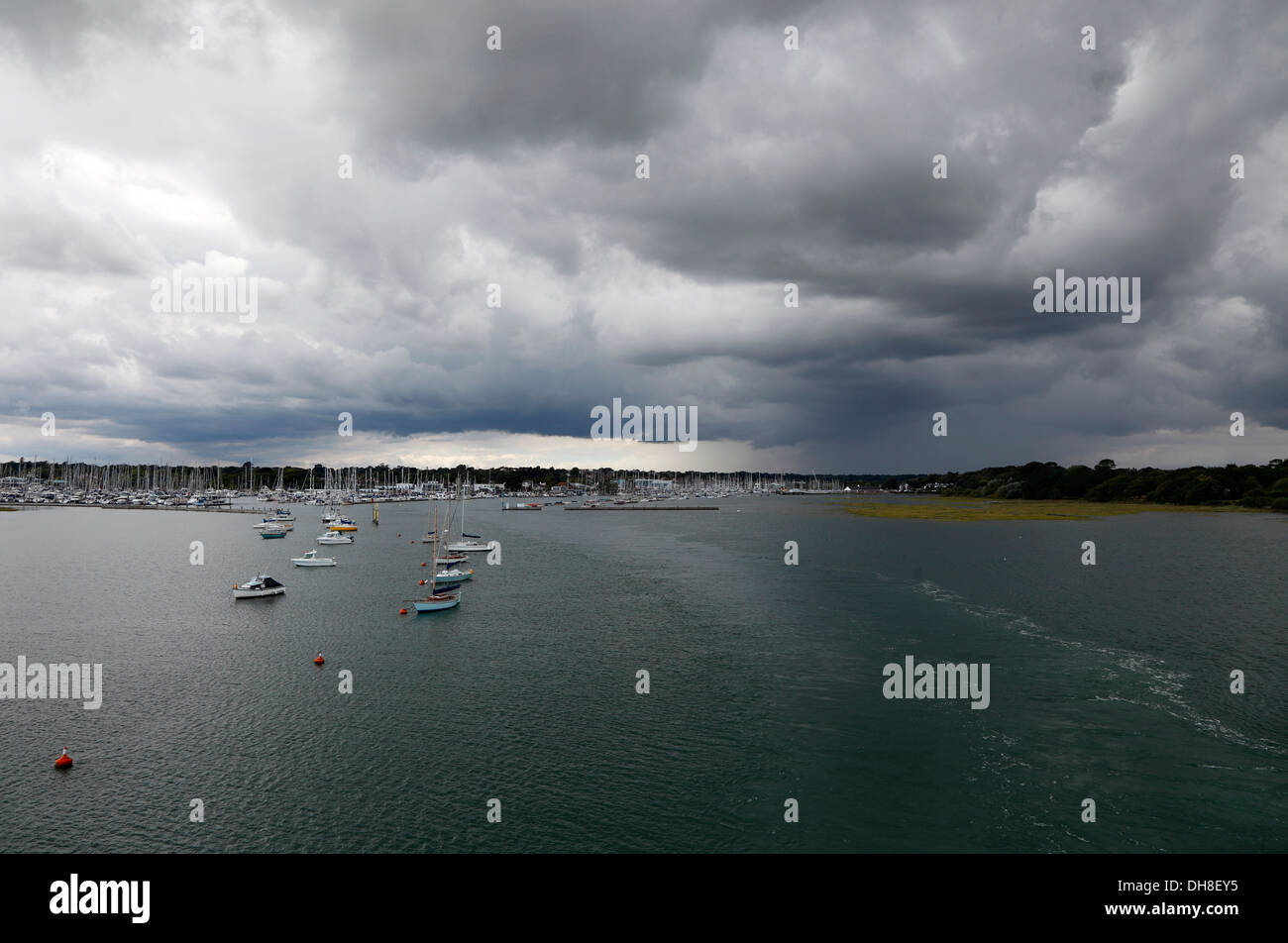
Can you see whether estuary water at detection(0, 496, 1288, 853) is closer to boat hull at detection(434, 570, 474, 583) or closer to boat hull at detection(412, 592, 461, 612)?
boat hull at detection(412, 592, 461, 612)

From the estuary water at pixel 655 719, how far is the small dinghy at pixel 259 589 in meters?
2.45

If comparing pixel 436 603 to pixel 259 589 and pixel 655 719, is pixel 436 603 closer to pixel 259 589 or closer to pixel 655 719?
pixel 259 589

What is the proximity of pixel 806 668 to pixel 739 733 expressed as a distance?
13190 millimetres

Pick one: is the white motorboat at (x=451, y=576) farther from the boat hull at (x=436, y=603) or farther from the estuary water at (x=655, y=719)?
the boat hull at (x=436, y=603)

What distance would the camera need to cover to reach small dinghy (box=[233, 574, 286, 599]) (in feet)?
239

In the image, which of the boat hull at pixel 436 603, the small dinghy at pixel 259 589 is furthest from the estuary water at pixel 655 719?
the small dinghy at pixel 259 589

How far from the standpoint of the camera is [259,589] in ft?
242

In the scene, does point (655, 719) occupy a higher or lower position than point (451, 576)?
lower

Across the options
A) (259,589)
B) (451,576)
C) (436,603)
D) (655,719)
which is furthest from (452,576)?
(655,719)

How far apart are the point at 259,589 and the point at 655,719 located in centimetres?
5712

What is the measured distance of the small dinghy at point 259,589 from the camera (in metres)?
72.8

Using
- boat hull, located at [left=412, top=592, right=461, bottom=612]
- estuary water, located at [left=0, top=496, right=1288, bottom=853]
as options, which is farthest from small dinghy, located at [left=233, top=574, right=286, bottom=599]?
boat hull, located at [left=412, top=592, right=461, bottom=612]

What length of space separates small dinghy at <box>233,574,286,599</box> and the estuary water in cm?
245
